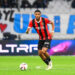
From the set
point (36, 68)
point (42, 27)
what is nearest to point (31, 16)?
point (42, 27)

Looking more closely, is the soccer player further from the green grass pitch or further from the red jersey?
the green grass pitch

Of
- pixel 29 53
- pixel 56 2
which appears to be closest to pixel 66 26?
pixel 56 2

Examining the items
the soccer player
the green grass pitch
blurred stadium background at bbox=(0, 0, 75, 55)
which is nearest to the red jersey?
the soccer player

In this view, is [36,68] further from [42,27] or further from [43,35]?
[42,27]

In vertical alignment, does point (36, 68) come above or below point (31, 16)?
above

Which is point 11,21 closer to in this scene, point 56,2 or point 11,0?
point 11,0

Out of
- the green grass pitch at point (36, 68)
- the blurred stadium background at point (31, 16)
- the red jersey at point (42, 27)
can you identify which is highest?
the red jersey at point (42, 27)

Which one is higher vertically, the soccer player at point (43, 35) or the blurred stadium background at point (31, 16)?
the soccer player at point (43, 35)

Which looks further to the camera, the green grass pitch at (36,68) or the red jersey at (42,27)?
the red jersey at (42,27)

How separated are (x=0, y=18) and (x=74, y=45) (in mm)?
6440

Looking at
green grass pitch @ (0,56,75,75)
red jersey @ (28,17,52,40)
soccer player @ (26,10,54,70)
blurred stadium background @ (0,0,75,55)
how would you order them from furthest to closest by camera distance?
blurred stadium background @ (0,0,75,55), red jersey @ (28,17,52,40), soccer player @ (26,10,54,70), green grass pitch @ (0,56,75,75)

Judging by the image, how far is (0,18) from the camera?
23938mm

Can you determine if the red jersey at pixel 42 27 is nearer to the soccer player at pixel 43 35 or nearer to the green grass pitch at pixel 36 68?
the soccer player at pixel 43 35

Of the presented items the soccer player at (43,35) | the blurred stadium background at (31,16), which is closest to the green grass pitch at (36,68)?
the soccer player at (43,35)
